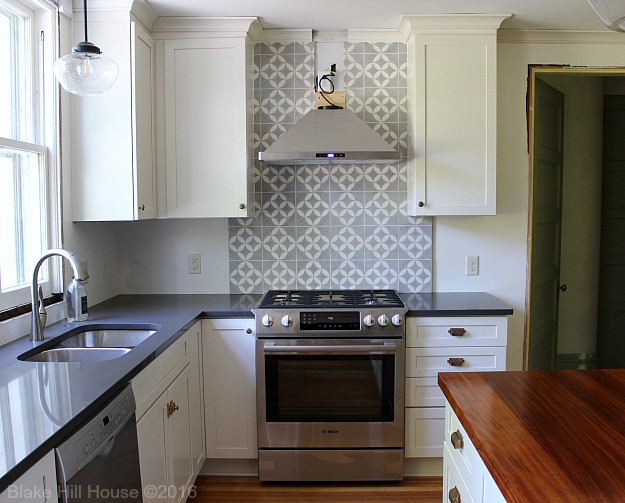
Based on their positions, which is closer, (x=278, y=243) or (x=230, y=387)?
(x=230, y=387)

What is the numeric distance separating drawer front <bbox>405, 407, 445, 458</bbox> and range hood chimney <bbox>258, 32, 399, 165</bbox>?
1273mm

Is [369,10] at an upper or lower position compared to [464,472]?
upper

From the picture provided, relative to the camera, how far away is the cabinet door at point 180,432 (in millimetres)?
2164

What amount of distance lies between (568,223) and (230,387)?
8.80 ft

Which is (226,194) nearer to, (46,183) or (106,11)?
(46,183)

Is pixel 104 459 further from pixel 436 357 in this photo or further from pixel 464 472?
pixel 436 357

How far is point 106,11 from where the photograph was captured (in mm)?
2510

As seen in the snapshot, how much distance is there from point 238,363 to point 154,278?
2.72ft

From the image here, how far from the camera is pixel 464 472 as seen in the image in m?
1.44

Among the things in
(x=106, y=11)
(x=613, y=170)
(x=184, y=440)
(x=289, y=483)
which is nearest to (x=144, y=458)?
(x=184, y=440)

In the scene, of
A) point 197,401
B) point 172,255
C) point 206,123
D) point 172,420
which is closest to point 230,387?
point 197,401

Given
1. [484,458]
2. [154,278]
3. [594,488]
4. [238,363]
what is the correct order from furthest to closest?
1. [154,278]
2. [238,363]
3. [484,458]
4. [594,488]

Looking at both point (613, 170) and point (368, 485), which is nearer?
point (368, 485)

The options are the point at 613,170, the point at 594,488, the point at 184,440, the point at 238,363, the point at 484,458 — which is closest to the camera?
the point at 594,488
